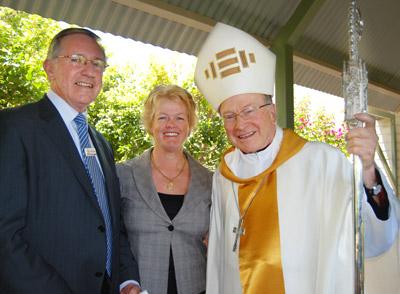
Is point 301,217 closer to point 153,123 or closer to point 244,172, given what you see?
point 244,172

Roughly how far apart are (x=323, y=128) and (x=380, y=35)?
3.35m

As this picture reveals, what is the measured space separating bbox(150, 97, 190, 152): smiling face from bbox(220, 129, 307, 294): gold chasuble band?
1.51 feet

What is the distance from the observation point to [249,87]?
6.74 feet

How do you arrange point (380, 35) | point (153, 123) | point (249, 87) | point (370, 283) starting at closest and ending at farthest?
1. point (370, 283)
2. point (249, 87)
3. point (153, 123)
4. point (380, 35)

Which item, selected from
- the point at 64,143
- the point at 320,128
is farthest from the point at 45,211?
the point at 320,128

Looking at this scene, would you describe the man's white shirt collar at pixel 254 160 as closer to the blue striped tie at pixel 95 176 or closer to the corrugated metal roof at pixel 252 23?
the blue striped tie at pixel 95 176

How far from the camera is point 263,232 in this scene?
1903 millimetres

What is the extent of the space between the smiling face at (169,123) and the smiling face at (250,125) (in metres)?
0.41

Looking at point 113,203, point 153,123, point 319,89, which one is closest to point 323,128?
point 319,89

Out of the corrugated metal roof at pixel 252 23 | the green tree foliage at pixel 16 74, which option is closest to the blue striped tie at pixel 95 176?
the corrugated metal roof at pixel 252 23

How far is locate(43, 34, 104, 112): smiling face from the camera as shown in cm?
177

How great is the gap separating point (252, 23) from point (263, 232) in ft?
9.62

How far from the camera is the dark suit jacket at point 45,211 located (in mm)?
1364

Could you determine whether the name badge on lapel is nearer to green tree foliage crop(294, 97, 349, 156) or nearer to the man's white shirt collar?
the man's white shirt collar
